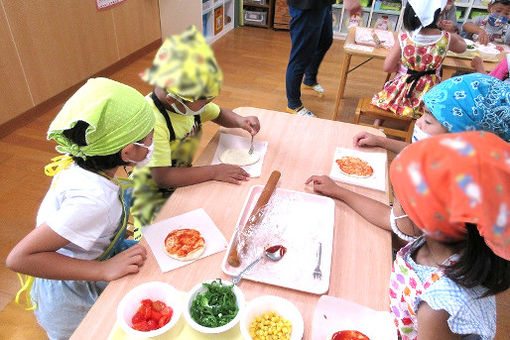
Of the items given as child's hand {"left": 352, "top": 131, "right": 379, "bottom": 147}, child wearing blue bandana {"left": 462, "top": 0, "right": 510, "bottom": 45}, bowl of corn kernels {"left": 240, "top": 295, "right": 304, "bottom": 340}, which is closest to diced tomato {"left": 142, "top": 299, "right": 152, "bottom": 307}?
bowl of corn kernels {"left": 240, "top": 295, "right": 304, "bottom": 340}

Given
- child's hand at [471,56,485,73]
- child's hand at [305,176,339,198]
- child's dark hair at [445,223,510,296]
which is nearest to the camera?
child's dark hair at [445,223,510,296]

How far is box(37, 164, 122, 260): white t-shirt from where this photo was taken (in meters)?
0.79

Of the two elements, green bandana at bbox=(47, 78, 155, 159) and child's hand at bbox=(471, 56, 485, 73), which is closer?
green bandana at bbox=(47, 78, 155, 159)

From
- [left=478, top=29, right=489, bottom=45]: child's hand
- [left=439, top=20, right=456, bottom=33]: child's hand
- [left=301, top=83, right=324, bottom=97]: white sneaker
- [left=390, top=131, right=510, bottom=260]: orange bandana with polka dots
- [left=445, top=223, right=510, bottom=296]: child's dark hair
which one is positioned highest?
[left=390, top=131, right=510, bottom=260]: orange bandana with polka dots

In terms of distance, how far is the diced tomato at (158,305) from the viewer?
75 centimetres

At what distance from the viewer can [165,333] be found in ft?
2.35

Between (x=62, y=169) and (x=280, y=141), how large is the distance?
0.80 metres

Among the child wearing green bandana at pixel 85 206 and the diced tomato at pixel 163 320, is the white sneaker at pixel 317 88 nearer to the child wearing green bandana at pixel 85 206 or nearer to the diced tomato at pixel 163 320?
the child wearing green bandana at pixel 85 206

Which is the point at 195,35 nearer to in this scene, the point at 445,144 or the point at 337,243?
the point at 445,144

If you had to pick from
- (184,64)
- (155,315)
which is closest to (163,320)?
(155,315)

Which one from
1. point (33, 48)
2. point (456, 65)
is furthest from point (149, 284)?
point (33, 48)

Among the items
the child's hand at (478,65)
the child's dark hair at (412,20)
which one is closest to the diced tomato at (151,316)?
the child's dark hair at (412,20)

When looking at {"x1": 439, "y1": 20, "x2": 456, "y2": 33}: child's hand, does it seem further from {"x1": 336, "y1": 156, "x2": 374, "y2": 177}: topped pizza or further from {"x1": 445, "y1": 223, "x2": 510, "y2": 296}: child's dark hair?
{"x1": 445, "y1": 223, "x2": 510, "y2": 296}: child's dark hair

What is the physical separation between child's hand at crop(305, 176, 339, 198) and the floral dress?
1.21m
